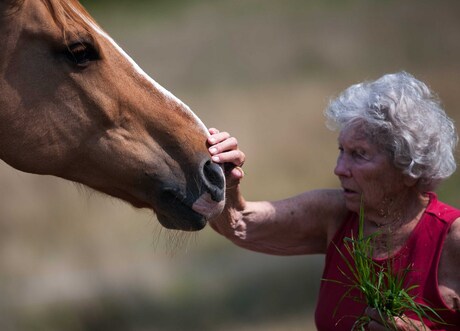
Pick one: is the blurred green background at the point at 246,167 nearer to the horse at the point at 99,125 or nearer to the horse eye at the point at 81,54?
the horse at the point at 99,125

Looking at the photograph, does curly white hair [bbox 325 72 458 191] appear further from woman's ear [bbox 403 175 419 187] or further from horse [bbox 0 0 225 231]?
horse [bbox 0 0 225 231]

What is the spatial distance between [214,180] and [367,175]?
0.53m

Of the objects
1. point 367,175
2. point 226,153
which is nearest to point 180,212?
point 226,153

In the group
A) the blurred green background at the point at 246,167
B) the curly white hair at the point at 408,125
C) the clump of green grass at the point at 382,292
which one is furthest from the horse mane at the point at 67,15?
the clump of green grass at the point at 382,292

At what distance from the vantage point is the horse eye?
→ 9.10ft

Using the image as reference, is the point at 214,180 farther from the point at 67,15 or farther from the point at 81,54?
the point at 67,15

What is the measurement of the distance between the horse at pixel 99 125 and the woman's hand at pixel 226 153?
28 millimetres

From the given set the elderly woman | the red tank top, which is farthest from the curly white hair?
the red tank top

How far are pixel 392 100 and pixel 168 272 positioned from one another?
11.4 ft

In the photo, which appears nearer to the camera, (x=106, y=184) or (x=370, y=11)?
(x=106, y=184)

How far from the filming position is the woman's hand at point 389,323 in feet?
8.68

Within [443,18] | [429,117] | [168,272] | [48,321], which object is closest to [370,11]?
[443,18]

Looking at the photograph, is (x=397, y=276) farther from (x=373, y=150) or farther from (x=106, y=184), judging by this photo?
(x=106, y=184)

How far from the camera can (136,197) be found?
293 cm
